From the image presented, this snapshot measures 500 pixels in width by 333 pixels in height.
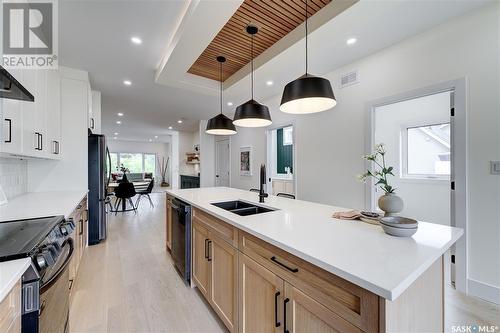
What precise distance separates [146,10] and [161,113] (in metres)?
4.07

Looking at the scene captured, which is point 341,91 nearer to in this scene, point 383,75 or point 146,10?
point 383,75

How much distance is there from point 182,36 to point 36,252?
7.13ft

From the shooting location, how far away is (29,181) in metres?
2.95

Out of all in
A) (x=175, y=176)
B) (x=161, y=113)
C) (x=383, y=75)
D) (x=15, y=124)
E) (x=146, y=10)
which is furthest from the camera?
(x=175, y=176)

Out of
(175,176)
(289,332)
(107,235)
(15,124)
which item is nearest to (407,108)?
(289,332)

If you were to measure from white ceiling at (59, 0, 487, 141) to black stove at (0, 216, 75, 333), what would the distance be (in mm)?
1975

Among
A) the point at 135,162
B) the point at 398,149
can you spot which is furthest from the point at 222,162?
the point at 135,162

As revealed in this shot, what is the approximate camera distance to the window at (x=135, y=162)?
1193 cm

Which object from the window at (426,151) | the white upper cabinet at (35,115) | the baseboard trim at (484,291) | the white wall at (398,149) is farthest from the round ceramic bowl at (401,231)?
the window at (426,151)

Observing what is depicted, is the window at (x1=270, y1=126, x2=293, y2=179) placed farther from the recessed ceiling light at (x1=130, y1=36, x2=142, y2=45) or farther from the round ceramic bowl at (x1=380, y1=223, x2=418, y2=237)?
the round ceramic bowl at (x1=380, y1=223, x2=418, y2=237)

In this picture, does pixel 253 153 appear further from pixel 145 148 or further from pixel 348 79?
pixel 145 148

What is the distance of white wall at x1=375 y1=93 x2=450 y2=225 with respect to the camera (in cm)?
372

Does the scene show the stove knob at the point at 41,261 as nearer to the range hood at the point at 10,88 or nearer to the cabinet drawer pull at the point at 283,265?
the range hood at the point at 10,88

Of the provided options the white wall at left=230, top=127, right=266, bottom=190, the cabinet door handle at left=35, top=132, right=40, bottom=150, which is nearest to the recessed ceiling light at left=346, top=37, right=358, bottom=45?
the white wall at left=230, top=127, right=266, bottom=190
